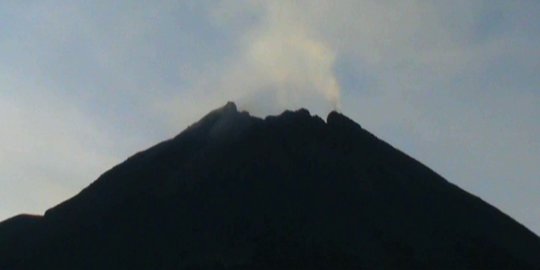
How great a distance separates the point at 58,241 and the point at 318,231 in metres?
24.2

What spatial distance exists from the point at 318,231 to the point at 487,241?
16.6m

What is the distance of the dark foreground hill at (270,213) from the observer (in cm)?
11688

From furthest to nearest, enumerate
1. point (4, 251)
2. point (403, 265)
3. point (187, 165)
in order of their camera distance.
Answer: point (187, 165) < point (4, 251) < point (403, 265)

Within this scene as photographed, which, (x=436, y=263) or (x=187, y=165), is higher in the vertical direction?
(x=187, y=165)

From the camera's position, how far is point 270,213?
122625 mm

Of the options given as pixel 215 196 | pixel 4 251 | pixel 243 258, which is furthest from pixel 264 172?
pixel 4 251

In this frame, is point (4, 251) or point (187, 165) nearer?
point (4, 251)

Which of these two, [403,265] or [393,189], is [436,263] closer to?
[403,265]

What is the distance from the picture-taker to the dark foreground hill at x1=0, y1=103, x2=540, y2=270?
383ft

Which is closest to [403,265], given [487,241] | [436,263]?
[436,263]

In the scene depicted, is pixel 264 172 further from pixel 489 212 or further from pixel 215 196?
pixel 489 212

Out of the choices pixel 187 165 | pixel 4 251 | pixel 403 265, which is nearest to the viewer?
pixel 403 265

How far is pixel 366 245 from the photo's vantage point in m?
117

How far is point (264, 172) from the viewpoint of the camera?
422 ft
